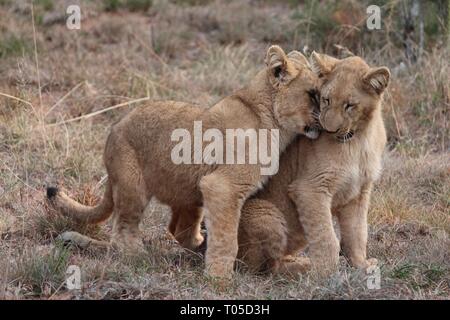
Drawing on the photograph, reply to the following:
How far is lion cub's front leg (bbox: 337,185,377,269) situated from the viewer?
642 centimetres

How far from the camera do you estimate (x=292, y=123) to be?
6.29 meters

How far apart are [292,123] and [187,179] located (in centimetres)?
82

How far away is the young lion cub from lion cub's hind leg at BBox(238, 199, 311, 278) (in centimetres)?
17

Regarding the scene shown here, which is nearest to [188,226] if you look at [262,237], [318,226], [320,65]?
[262,237]

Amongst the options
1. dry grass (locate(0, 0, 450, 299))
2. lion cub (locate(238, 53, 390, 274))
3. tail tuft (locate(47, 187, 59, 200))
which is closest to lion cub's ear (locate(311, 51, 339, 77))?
lion cub (locate(238, 53, 390, 274))

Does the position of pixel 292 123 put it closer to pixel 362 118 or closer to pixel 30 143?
pixel 362 118

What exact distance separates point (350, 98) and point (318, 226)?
0.85 meters

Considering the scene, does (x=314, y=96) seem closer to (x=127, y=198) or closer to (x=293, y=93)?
(x=293, y=93)

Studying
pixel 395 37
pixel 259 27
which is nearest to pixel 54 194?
pixel 395 37

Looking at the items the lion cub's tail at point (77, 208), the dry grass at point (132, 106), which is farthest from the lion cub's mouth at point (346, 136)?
the lion cub's tail at point (77, 208)

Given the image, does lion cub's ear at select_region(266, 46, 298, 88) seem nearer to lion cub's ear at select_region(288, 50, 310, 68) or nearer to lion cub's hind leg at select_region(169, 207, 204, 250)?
lion cub's ear at select_region(288, 50, 310, 68)

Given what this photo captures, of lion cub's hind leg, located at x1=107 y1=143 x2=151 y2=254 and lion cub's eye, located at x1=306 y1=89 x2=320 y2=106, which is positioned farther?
lion cub's hind leg, located at x1=107 y1=143 x2=151 y2=254

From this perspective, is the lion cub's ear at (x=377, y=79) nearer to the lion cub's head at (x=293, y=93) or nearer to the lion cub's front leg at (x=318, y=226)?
the lion cub's head at (x=293, y=93)

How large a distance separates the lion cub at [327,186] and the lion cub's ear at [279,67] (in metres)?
0.16
